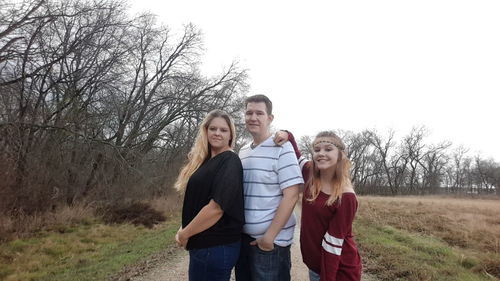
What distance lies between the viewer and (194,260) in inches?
105

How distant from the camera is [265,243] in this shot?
2730 mm

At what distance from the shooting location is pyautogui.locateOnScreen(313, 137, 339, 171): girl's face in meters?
3.01

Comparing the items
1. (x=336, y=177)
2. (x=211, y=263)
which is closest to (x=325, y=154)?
(x=336, y=177)

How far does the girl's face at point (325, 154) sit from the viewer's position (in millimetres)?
3008

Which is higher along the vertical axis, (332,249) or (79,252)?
(332,249)

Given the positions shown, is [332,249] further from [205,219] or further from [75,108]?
[75,108]

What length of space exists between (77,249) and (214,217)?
25.7 feet

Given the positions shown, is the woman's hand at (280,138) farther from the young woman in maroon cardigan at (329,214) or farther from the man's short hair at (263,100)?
the man's short hair at (263,100)

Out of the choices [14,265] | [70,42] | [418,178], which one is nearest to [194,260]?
[14,265]

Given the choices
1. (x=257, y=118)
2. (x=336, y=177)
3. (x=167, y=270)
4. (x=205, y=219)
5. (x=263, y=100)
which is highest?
(x=263, y=100)

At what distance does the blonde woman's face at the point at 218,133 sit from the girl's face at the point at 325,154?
2.54 feet

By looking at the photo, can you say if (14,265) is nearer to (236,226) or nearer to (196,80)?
(236,226)

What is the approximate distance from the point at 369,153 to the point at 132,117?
62022 mm

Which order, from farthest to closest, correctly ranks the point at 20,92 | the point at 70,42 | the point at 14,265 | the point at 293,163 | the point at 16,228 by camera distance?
the point at 70,42 < the point at 20,92 < the point at 16,228 < the point at 14,265 < the point at 293,163
